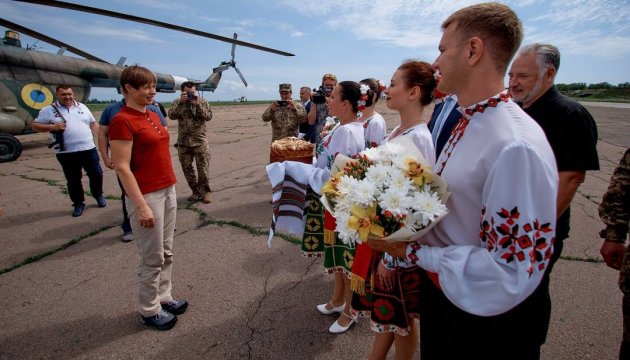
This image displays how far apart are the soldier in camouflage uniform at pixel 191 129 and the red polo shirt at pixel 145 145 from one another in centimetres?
323

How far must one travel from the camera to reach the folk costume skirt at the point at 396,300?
5.58 ft

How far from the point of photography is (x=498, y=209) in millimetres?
974

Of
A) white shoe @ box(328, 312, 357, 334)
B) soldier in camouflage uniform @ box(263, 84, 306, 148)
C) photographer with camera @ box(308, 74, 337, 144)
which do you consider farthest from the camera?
white shoe @ box(328, 312, 357, 334)

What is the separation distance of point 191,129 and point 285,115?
1.78 meters

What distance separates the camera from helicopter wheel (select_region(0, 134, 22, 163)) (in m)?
8.71

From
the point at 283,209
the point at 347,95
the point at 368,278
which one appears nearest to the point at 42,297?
the point at 283,209

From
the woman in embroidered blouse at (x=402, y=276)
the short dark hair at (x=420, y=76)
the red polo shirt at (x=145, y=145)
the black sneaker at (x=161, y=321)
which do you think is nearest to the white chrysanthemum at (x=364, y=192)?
the woman in embroidered blouse at (x=402, y=276)

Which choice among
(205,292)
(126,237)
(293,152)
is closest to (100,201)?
(126,237)

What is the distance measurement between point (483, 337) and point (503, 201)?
61cm

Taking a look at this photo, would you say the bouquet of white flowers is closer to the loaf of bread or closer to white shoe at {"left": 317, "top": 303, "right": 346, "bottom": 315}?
the loaf of bread

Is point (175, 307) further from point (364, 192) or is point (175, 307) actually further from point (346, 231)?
point (364, 192)

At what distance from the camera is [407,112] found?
2006mm

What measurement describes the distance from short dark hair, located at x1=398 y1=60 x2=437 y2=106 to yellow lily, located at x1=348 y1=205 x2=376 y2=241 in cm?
110

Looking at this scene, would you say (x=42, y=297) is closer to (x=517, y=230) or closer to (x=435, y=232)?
(x=435, y=232)
